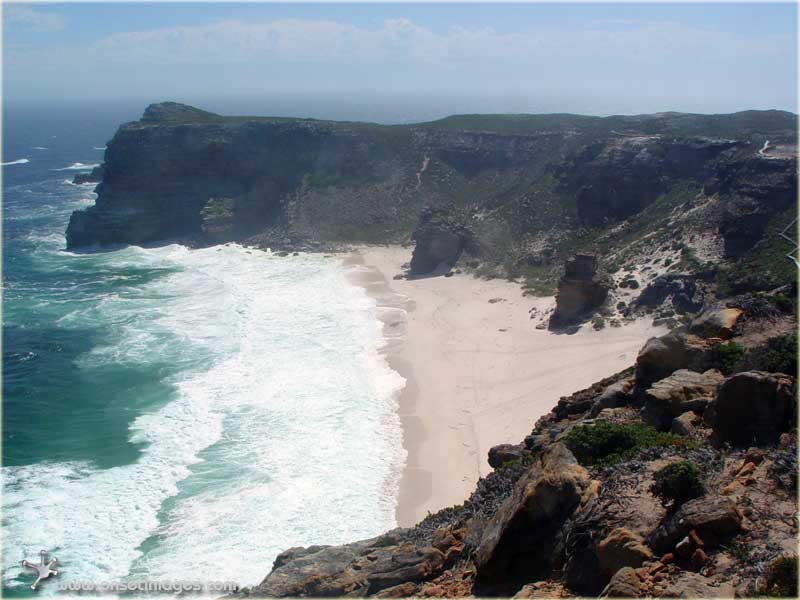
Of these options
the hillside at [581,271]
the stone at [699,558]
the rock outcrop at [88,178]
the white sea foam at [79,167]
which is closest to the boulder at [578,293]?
the hillside at [581,271]

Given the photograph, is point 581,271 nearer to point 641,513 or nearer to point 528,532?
point 528,532

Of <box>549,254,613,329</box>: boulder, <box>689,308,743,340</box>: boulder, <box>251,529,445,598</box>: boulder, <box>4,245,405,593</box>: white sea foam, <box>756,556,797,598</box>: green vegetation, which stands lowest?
<box>4,245,405,593</box>: white sea foam

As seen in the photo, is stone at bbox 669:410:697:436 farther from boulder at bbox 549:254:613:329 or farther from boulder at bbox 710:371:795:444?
boulder at bbox 549:254:613:329

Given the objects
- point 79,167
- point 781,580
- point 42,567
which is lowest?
point 42,567

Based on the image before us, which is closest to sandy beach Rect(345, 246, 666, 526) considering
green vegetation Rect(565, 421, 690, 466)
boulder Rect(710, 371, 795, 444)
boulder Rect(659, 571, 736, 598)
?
green vegetation Rect(565, 421, 690, 466)

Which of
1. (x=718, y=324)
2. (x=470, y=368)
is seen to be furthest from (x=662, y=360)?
(x=470, y=368)

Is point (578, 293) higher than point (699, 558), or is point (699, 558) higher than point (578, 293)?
point (699, 558)
